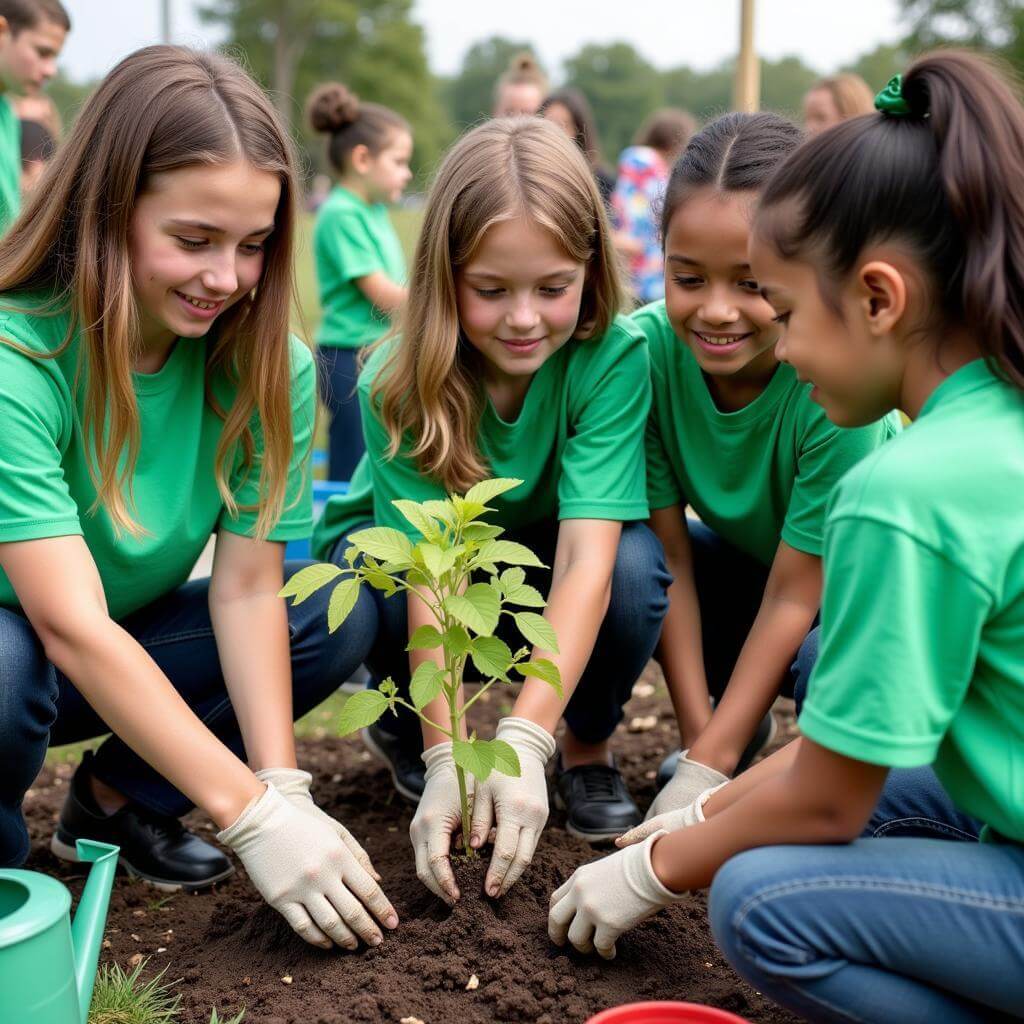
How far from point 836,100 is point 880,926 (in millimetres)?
5314

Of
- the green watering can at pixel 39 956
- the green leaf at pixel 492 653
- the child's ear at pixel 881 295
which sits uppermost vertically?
the child's ear at pixel 881 295

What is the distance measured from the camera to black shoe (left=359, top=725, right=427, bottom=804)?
2652 mm

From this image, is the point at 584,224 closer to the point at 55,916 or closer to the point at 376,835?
the point at 376,835

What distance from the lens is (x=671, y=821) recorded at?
1865 mm

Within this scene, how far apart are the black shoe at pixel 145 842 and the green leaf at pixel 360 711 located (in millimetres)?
739

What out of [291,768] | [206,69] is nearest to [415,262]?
[206,69]

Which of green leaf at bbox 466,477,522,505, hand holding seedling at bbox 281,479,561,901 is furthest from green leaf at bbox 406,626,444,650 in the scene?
green leaf at bbox 466,477,522,505

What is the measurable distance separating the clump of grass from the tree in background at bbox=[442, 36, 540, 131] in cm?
8741

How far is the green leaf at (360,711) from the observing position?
176 cm

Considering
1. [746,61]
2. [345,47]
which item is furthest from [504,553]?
[345,47]

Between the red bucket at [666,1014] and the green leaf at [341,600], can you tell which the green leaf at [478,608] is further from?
the red bucket at [666,1014]

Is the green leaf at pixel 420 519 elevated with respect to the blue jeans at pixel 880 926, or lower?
elevated

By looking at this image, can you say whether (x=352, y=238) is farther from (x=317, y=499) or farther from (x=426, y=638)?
(x=426, y=638)

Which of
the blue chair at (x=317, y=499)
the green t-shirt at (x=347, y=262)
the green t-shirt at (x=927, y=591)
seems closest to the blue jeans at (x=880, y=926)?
the green t-shirt at (x=927, y=591)
